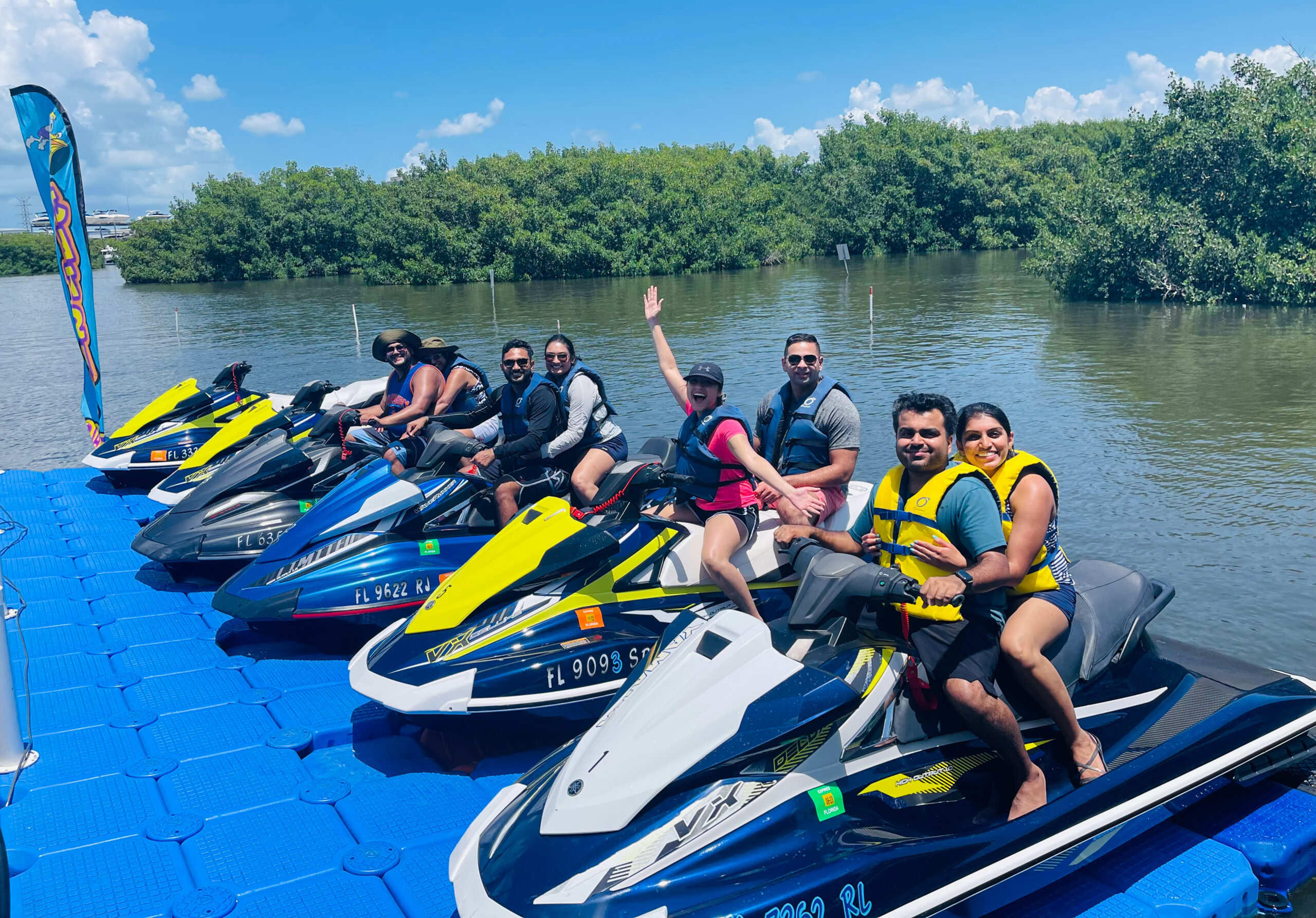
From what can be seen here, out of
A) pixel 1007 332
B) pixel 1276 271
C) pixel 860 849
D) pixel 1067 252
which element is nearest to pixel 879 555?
pixel 860 849

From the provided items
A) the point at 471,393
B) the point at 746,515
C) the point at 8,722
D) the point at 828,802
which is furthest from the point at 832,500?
the point at 8,722

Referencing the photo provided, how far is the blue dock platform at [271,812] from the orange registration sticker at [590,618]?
761 millimetres

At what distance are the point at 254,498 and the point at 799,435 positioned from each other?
4.36m

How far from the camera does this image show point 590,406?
6.50m

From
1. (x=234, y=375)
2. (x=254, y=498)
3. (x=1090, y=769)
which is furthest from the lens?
(x=234, y=375)

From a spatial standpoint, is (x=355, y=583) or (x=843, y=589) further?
(x=355, y=583)

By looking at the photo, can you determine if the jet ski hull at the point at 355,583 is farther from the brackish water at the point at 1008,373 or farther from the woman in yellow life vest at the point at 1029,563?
the brackish water at the point at 1008,373

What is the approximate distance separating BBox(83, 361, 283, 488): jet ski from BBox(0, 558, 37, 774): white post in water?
17.6 feet

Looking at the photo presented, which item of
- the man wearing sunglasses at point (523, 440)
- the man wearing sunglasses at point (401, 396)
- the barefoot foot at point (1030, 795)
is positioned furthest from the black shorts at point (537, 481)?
the barefoot foot at point (1030, 795)

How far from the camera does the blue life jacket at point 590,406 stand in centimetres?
654

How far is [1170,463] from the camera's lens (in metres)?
11.4

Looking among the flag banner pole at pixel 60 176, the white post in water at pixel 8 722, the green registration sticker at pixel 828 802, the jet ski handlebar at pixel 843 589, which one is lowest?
the white post in water at pixel 8 722

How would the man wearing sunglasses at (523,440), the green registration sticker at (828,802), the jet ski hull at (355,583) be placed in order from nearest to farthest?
the green registration sticker at (828,802) → the jet ski hull at (355,583) → the man wearing sunglasses at (523,440)

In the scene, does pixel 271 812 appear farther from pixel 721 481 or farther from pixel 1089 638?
pixel 1089 638
